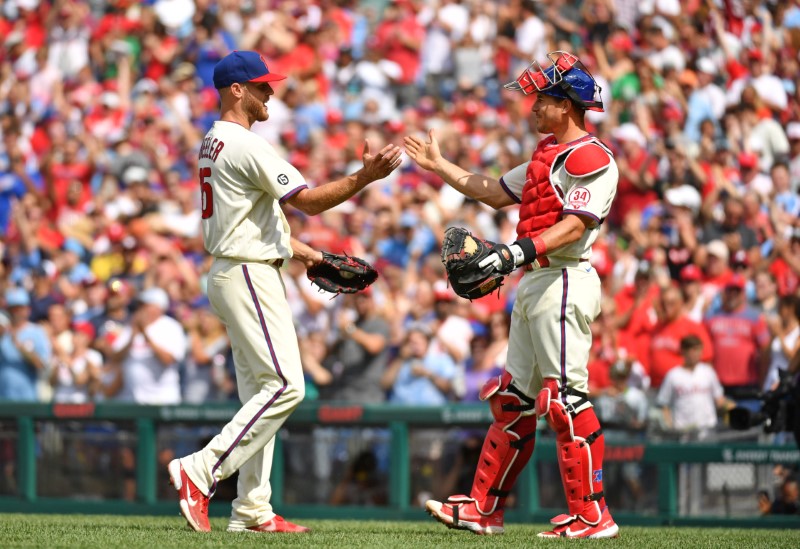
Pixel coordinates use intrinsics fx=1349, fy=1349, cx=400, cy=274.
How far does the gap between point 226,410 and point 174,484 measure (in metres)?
3.76

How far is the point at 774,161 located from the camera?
13141mm

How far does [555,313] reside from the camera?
6637 millimetres

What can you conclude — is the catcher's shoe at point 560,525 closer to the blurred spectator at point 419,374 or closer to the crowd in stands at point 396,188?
the crowd in stands at point 396,188

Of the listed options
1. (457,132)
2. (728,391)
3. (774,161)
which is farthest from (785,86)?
(728,391)

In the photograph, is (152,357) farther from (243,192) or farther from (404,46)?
(404,46)

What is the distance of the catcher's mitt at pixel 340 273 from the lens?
7.05 m

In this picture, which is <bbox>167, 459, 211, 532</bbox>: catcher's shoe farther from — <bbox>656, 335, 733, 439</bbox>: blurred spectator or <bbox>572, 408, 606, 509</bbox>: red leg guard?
<bbox>656, 335, 733, 439</bbox>: blurred spectator

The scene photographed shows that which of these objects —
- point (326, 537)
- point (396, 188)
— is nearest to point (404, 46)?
point (396, 188)

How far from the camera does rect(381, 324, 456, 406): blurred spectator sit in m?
11.0

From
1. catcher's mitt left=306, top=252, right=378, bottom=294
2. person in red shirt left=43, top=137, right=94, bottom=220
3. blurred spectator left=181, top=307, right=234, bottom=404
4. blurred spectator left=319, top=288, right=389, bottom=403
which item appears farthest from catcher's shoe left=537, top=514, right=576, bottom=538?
person in red shirt left=43, top=137, right=94, bottom=220

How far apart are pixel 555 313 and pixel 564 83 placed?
1165 millimetres

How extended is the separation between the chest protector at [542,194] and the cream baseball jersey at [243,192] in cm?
115

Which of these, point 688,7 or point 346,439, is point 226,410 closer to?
point 346,439

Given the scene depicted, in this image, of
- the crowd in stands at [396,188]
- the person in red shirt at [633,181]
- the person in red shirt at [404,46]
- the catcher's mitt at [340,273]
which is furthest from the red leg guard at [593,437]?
the person in red shirt at [404,46]
